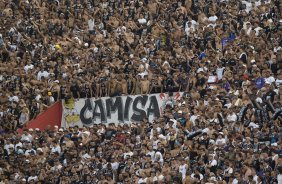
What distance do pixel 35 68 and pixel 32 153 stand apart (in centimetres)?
635

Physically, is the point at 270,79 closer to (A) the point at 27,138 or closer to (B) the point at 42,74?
(A) the point at 27,138

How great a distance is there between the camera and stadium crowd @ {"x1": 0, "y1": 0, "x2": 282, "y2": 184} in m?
44.0

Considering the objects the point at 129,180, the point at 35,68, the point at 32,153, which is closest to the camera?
the point at 129,180

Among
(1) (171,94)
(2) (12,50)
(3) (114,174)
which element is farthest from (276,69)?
(2) (12,50)

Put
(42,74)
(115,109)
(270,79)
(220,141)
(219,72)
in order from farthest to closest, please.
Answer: (42,74)
(115,109)
(219,72)
(270,79)
(220,141)

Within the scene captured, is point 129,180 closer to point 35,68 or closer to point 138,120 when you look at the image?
point 138,120

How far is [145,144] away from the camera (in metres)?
46.2

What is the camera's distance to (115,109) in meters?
50.7

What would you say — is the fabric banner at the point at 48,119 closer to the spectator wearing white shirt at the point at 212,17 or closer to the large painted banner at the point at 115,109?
the large painted banner at the point at 115,109

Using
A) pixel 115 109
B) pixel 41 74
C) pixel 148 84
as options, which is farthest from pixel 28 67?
pixel 148 84

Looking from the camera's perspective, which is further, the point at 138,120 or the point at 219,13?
the point at 219,13

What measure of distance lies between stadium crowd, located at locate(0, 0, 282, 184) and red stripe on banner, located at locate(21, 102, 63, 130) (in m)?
0.46

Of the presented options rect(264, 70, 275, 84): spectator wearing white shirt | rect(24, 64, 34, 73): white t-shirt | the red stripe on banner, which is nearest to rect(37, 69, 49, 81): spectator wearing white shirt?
rect(24, 64, 34, 73): white t-shirt

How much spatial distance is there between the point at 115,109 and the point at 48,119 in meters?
2.63
